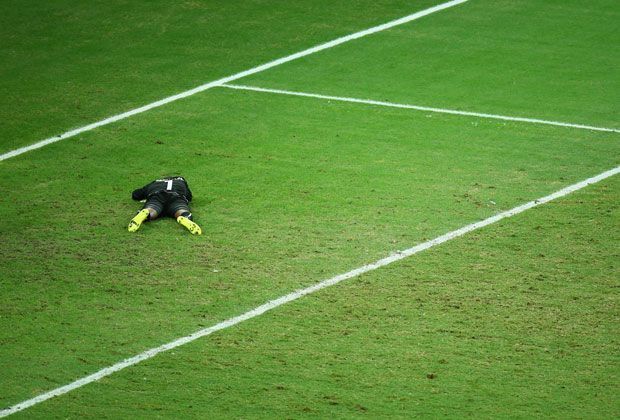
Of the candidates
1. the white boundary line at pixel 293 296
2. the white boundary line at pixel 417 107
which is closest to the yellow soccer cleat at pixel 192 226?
the white boundary line at pixel 293 296

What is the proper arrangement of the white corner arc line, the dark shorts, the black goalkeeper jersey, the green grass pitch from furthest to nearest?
the white corner arc line
the black goalkeeper jersey
the dark shorts
the green grass pitch

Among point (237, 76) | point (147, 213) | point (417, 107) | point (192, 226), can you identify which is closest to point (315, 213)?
point (192, 226)

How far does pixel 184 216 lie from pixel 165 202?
38cm

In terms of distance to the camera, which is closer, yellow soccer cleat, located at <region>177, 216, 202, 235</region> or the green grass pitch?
the green grass pitch

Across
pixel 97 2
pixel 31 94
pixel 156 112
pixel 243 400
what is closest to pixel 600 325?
pixel 243 400

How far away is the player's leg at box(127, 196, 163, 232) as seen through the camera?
11.5 metres

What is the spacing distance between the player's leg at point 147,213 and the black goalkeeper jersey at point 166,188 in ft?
0.45

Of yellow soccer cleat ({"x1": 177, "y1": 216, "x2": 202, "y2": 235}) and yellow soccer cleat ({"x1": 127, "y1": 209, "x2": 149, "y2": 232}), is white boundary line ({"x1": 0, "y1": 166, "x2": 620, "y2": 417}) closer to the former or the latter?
yellow soccer cleat ({"x1": 177, "y1": 216, "x2": 202, "y2": 235})

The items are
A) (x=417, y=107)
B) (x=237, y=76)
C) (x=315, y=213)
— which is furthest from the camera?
(x=237, y=76)

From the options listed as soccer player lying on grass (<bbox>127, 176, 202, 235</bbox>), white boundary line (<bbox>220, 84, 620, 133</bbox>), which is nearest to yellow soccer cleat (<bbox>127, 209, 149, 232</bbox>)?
soccer player lying on grass (<bbox>127, 176, 202, 235</bbox>)

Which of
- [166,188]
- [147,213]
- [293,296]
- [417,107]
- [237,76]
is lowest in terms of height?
[293,296]

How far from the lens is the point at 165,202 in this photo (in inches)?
468

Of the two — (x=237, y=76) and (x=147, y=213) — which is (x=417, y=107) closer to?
(x=237, y=76)

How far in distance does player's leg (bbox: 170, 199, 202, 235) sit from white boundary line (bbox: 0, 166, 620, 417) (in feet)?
5.43
